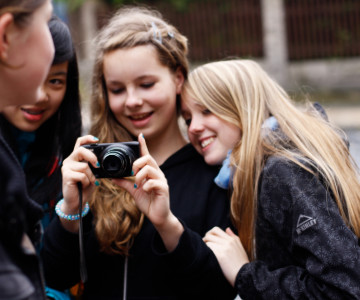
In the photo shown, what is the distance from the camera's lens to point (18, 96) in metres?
1.31

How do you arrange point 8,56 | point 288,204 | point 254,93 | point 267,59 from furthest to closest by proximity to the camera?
point 267,59 < point 254,93 < point 288,204 < point 8,56

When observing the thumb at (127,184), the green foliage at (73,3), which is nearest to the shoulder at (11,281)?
the thumb at (127,184)

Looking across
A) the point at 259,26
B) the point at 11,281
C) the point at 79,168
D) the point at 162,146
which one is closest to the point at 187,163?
the point at 162,146

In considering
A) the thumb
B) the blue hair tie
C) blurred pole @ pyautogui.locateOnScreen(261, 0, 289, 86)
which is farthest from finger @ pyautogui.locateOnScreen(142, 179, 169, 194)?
blurred pole @ pyautogui.locateOnScreen(261, 0, 289, 86)

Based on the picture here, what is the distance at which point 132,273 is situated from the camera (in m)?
2.17

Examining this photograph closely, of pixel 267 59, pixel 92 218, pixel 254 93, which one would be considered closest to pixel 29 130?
pixel 92 218

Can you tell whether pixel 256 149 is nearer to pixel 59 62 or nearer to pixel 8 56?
pixel 59 62

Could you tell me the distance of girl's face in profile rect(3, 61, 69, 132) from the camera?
2.33m

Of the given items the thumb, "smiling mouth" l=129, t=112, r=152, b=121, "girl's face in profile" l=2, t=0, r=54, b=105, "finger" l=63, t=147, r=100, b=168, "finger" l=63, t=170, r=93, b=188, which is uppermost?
"girl's face in profile" l=2, t=0, r=54, b=105

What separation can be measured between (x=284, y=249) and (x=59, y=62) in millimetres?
1227

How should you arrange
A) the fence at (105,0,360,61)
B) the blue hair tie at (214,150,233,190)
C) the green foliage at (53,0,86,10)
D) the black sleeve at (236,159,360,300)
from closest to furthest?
the black sleeve at (236,159,360,300)
the blue hair tie at (214,150,233,190)
the fence at (105,0,360,61)
the green foliage at (53,0,86,10)

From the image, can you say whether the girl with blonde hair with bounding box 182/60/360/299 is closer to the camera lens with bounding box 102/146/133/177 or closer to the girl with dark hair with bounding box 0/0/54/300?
the camera lens with bounding box 102/146/133/177

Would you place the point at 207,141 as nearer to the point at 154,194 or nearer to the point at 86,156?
the point at 154,194

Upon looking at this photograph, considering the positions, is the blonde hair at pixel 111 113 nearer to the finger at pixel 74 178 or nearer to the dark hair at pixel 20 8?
the finger at pixel 74 178
